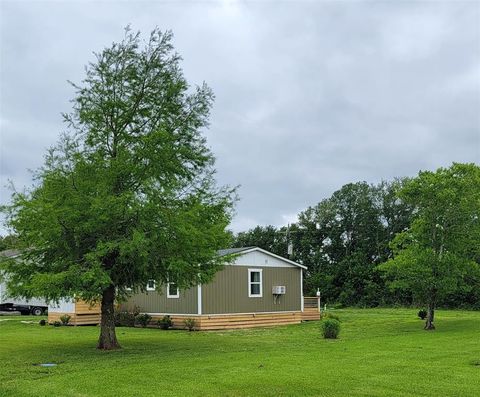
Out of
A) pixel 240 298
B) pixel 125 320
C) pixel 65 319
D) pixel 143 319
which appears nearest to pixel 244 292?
pixel 240 298

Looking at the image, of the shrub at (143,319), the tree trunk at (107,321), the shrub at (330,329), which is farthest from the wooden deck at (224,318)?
the tree trunk at (107,321)

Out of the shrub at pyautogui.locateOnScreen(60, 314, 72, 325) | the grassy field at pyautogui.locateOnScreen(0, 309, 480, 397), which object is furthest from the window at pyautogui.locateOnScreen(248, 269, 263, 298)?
the shrub at pyautogui.locateOnScreen(60, 314, 72, 325)

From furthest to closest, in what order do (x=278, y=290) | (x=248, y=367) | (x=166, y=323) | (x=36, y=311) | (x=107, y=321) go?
(x=36, y=311)
(x=278, y=290)
(x=166, y=323)
(x=107, y=321)
(x=248, y=367)

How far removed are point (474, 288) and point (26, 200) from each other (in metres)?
19.1

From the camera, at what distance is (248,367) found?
11.5 meters

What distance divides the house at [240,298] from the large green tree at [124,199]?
8.03 m

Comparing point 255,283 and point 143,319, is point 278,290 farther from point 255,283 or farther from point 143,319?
point 143,319

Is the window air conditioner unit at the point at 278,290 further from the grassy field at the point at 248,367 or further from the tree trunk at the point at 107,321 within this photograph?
the tree trunk at the point at 107,321

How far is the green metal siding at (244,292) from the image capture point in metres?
24.4

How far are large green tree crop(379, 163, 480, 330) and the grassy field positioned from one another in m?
4.16

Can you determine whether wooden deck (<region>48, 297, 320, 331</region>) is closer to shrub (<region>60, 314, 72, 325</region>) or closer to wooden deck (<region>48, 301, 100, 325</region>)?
wooden deck (<region>48, 301, 100, 325</region>)

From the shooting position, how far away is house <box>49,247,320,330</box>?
24.2 m

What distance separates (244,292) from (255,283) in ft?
2.72

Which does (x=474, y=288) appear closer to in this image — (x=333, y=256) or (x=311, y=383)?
(x=311, y=383)
